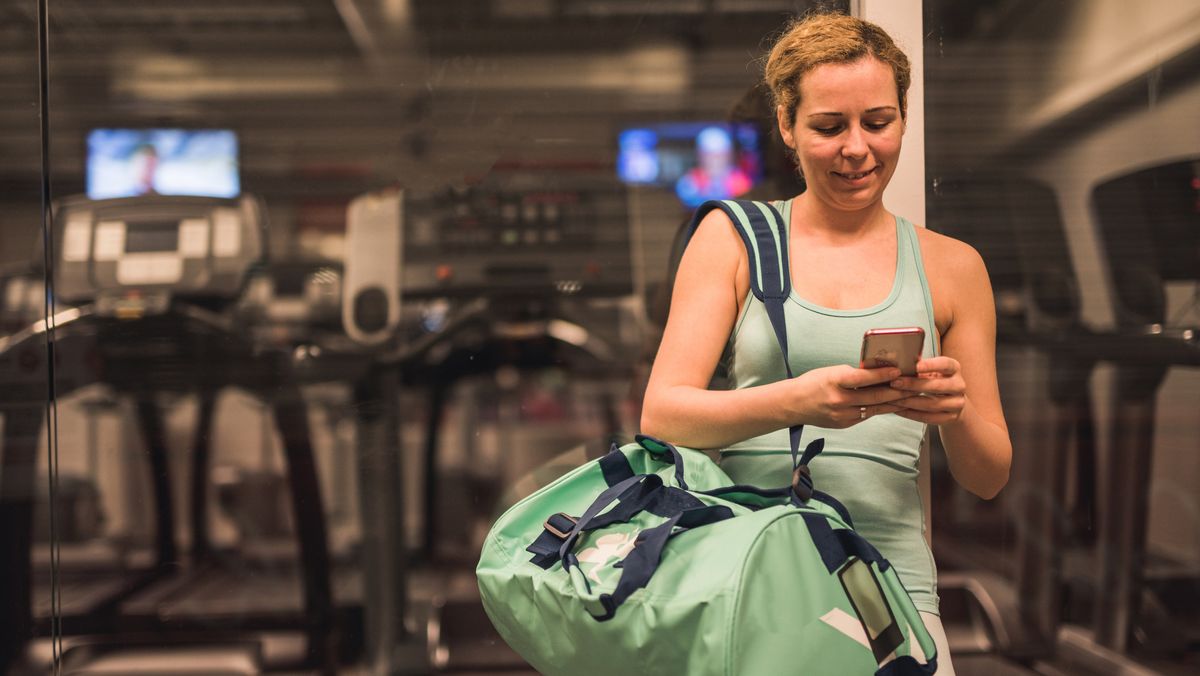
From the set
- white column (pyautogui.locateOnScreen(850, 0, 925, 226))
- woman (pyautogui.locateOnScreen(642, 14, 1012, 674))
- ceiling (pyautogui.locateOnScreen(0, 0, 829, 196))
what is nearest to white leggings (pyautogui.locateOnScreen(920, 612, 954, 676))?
woman (pyautogui.locateOnScreen(642, 14, 1012, 674))

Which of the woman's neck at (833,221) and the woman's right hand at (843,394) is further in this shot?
the woman's neck at (833,221)

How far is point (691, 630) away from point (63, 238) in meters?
2.24

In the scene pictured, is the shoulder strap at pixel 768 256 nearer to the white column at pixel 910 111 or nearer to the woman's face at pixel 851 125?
the woman's face at pixel 851 125

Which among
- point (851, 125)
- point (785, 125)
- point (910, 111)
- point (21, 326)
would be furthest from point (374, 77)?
point (851, 125)

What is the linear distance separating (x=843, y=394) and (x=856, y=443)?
230 mm

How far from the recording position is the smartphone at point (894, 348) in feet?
3.55

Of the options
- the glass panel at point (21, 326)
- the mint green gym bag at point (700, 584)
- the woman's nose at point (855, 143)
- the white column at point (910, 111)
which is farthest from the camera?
the glass panel at point (21, 326)

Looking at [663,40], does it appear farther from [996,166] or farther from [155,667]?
[155,667]

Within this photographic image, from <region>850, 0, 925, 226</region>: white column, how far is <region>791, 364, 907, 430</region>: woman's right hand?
84 centimetres

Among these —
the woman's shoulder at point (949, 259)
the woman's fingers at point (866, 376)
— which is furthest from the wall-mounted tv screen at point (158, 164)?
the woman's fingers at point (866, 376)

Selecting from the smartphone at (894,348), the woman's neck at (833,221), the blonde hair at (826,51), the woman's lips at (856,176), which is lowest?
the smartphone at (894,348)

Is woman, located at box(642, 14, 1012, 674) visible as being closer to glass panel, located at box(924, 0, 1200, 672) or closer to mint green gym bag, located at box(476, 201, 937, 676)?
mint green gym bag, located at box(476, 201, 937, 676)

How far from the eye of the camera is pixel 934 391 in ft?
3.71

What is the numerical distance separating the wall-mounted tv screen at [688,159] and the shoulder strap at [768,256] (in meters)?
1.21
